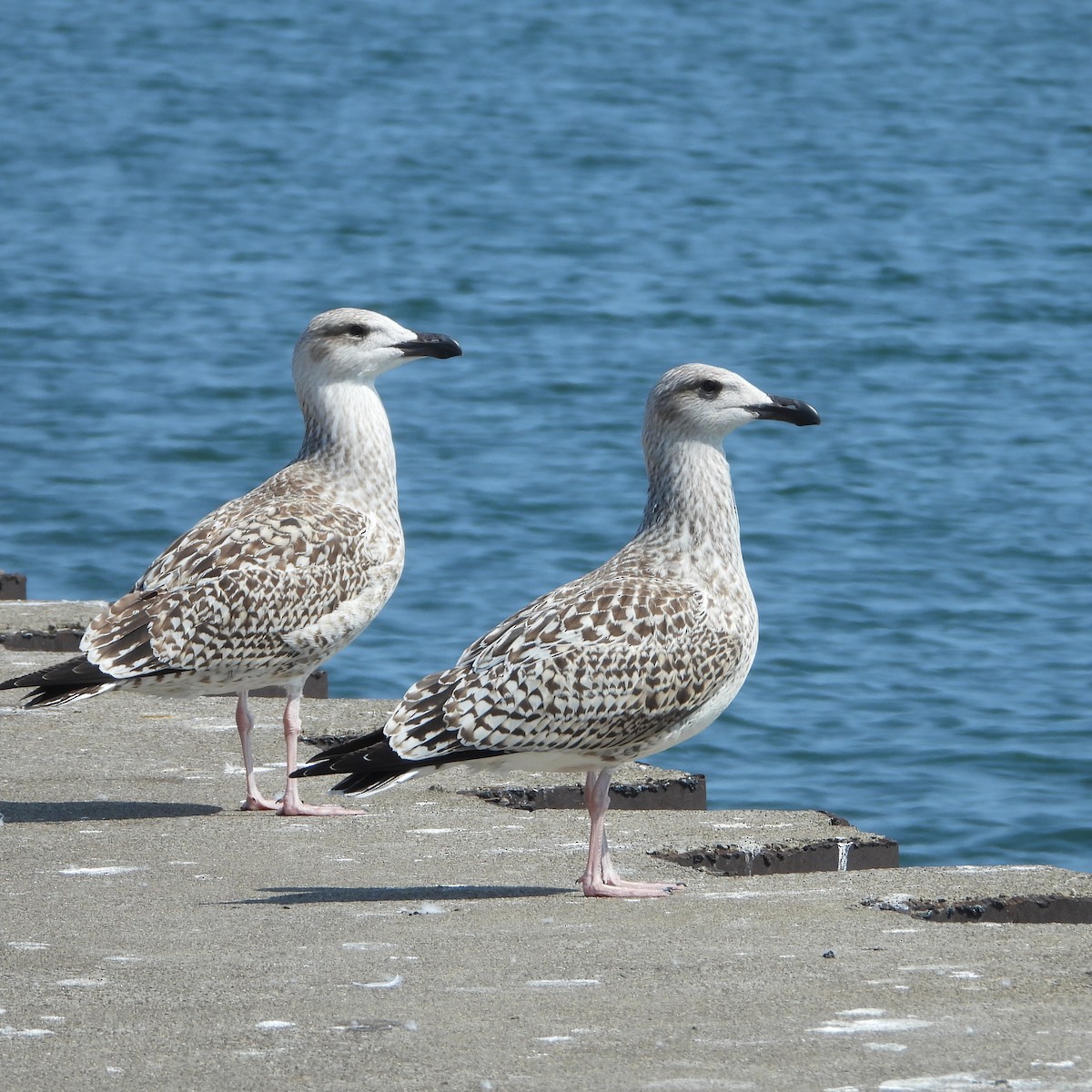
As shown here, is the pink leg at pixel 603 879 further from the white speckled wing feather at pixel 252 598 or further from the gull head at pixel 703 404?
the white speckled wing feather at pixel 252 598

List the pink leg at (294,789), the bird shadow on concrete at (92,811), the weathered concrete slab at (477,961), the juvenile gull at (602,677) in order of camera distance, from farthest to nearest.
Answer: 1. the pink leg at (294,789)
2. the bird shadow on concrete at (92,811)
3. the juvenile gull at (602,677)
4. the weathered concrete slab at (477,961)

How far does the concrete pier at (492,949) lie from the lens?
492 cm

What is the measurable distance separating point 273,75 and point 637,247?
59.2ft

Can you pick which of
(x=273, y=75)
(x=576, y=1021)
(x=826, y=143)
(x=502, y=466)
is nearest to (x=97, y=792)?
(x=576, y=1021)

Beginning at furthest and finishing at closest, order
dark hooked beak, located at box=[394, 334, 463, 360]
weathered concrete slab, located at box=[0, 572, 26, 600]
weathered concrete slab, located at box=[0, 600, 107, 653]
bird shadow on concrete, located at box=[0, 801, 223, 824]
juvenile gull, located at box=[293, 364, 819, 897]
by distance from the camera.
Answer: weathered concrete slab, located at box=[0, 572, 26, 600] → weathered concrete slab, located at box=[0, 600, 107, 653] → dark hooked beak, located at box=[394, 334, 463, 360] → bird shadow on concrete, located at box=[0, 801, 223, 824] → juvenile gull, located at box=[293, 364, 819, 897]

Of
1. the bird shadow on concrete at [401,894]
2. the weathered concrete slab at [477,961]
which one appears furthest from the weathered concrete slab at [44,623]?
the bird shadow on concrete at [401,894]

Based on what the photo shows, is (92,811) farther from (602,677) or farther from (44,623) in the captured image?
(44,623)

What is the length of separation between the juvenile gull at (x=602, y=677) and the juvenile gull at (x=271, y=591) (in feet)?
3.58

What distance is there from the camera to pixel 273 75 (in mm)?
49312

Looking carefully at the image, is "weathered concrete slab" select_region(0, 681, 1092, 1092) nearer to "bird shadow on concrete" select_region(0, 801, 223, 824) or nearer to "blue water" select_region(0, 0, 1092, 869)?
"bird shadow on concrete" select_region(0, 801, 223, 824)

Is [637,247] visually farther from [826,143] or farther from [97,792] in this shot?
[97,792]

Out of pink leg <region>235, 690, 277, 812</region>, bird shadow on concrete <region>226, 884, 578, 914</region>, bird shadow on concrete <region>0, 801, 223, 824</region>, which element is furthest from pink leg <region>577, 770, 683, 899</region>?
bird shadow on concrete <region>0, 801, 223, 824</region>

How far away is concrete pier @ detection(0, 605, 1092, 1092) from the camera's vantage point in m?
4.92

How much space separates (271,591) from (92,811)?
981 millimetres
